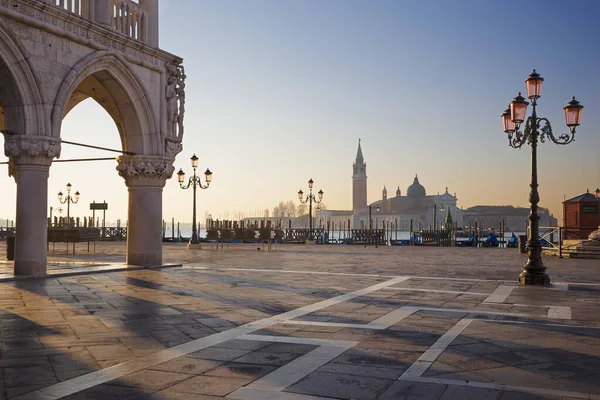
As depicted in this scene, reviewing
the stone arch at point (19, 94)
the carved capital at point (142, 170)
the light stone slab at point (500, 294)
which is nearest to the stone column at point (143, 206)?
the carved capital at point (142, 170)

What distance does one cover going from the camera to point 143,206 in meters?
14.4

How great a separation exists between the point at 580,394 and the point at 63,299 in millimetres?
6694

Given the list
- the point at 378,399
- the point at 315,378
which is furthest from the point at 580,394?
the point at 315,378

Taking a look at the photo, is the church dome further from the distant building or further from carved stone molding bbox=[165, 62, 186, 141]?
carved stone molding bbox=[165, 62, 186, 141]

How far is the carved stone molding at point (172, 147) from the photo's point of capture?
48.6 ft

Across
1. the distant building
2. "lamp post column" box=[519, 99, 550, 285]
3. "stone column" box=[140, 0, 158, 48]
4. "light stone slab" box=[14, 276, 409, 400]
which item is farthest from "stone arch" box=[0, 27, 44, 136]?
the distant building

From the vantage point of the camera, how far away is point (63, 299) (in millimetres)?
8492

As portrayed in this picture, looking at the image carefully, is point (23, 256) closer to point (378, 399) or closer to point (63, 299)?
point (63, 299)

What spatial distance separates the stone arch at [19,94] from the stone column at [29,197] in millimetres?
219

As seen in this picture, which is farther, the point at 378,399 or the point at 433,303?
the point at 433,303

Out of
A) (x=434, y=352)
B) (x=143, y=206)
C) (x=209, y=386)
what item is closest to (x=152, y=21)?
(x=143, y=206)

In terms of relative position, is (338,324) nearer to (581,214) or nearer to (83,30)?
(83,30)

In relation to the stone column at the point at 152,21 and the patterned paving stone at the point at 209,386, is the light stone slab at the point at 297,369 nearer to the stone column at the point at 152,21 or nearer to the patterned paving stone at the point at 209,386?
the patterned paving stone at the point at 209,386

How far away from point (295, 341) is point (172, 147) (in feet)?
32.9
